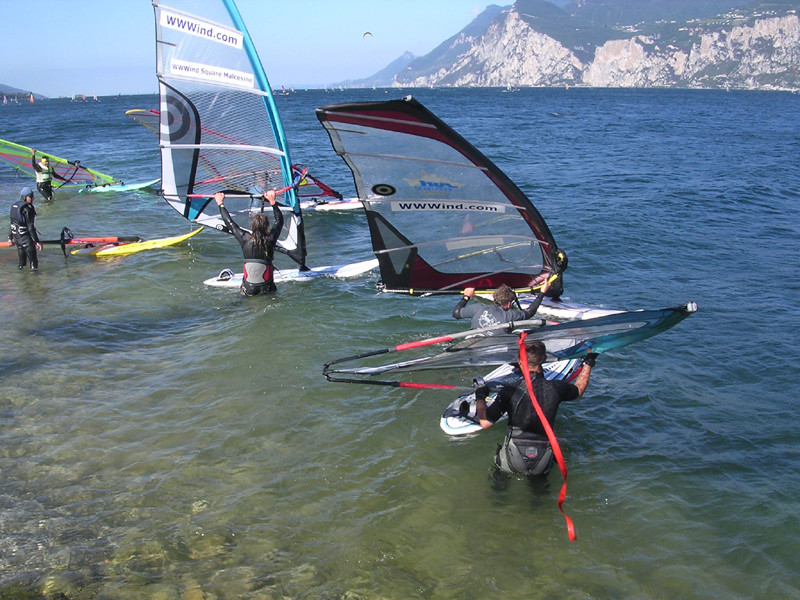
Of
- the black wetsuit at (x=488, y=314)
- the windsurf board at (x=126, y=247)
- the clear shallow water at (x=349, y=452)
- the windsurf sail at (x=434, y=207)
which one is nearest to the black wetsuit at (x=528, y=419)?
the clear shallow water at (x=349, y=452)

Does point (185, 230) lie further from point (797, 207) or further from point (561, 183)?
point (797, 207)

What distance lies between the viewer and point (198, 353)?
326 inches

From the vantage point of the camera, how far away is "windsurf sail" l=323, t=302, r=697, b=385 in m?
5.13

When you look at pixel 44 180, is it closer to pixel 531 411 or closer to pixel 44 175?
pixel 44 175

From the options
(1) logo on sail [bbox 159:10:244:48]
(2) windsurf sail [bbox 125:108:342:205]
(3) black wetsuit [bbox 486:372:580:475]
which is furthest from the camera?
(2) windsurf sail [bbox 125:108:342:205]

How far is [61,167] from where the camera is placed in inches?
822

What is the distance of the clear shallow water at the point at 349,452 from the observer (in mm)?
4445

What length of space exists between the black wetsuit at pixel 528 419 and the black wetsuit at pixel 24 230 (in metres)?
10.6

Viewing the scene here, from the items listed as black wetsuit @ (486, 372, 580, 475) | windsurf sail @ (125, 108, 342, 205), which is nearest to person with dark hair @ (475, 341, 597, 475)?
black wetsuit @ (486, 372, 580, 475)

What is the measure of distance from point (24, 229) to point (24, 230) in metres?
0.02

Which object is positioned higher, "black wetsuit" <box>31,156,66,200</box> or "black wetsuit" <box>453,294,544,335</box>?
"black wetsuit" <box>31,156,66,200</box>

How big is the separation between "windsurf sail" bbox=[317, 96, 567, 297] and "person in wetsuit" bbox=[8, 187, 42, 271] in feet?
26.0

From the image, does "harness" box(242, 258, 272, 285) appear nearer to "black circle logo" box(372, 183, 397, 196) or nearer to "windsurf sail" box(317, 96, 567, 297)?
"windsurf sail" box(317, 96, 567, 297)

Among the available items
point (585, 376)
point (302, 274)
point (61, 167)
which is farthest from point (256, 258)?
point (61, 167)
